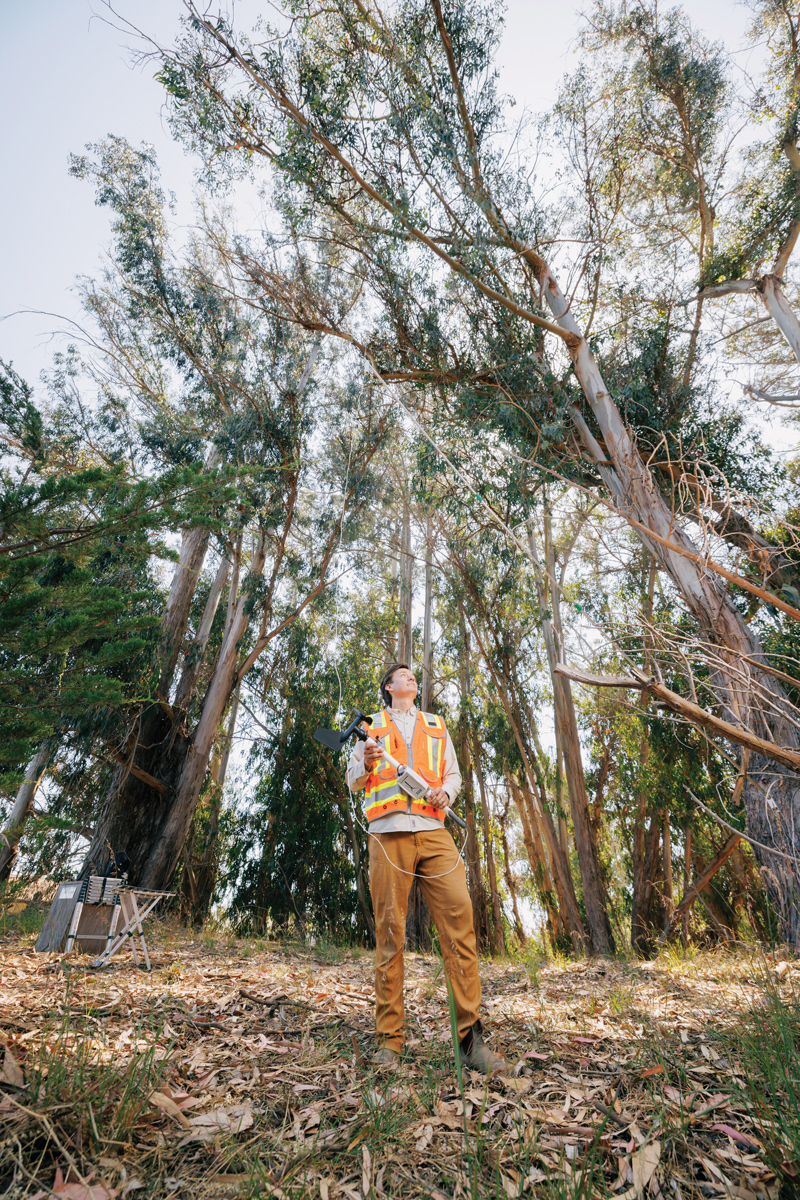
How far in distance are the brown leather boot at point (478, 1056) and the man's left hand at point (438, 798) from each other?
74cm

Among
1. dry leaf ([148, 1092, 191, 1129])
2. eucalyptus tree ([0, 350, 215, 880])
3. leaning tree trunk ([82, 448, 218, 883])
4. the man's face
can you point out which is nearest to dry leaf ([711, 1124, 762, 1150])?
dry leaf ([148, 1092, 191, 1129])

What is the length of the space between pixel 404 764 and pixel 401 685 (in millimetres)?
409

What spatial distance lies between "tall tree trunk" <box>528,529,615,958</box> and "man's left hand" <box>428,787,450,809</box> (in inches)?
150

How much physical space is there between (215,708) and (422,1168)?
7004mm

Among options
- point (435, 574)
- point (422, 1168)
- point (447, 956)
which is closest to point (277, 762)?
point (435, 574)

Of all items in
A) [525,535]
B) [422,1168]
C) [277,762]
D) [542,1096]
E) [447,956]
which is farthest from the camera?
[277,762]

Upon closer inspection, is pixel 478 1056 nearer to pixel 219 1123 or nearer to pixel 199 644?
pixel 219 1123

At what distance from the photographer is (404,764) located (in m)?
2.43

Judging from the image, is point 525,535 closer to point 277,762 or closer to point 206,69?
point 277,762

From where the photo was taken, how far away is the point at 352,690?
915 cm

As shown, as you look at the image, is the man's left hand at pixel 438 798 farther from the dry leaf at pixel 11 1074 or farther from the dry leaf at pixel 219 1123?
the dry leaf at pixel 11 1074

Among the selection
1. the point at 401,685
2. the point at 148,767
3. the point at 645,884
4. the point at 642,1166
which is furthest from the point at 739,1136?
the point at 148,767

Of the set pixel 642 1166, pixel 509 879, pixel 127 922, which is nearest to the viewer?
pixel 642 1166

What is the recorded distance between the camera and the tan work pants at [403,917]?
2.11 meters
